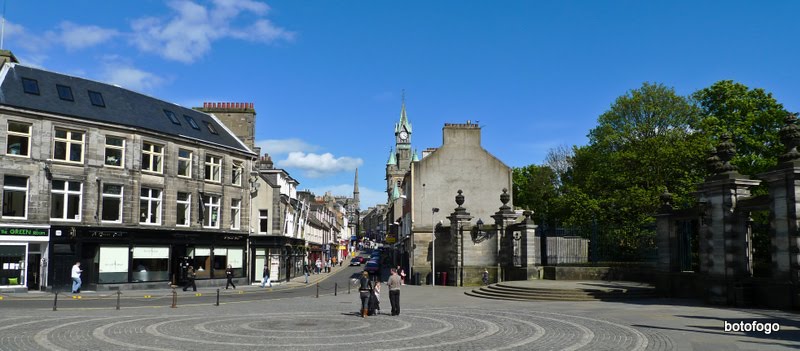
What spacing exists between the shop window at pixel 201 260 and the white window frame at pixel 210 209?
1.59 m

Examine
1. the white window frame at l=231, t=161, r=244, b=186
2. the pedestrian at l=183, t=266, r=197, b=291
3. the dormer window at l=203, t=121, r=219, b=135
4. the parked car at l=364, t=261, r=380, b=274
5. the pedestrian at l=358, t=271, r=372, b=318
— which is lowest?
the parked car at l=364, t=261, r=380, b=274

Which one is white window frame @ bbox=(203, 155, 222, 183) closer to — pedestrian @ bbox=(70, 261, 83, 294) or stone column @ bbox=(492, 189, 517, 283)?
pedestrian @ bbox=(70, 261, 83, 294)

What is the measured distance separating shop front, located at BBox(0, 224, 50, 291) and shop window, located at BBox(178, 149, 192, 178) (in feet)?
27.9

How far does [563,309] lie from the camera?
71.6 feet

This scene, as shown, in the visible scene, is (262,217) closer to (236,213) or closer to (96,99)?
(236,213)

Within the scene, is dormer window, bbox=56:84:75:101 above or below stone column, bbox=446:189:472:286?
above

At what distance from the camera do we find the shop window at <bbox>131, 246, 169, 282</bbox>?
35.0 meters

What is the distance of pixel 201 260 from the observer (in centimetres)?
3875

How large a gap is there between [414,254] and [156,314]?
25106 millimetres

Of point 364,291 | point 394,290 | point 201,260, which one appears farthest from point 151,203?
point 394,290

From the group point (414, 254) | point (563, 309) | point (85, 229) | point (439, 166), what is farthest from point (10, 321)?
point (439, 166)

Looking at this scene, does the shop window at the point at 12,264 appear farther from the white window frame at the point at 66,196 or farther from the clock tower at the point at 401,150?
the clock tower at the point at 401,150

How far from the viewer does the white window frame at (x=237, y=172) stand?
138 ft

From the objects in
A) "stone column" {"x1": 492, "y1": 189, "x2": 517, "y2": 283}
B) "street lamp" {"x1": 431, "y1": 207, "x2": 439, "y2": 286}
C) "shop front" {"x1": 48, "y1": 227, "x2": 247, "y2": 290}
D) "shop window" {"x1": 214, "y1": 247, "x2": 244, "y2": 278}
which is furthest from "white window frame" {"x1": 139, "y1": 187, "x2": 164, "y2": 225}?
"stone column" {"x1": 492, "y1": 189, "x2": 517, "y2": 283}
